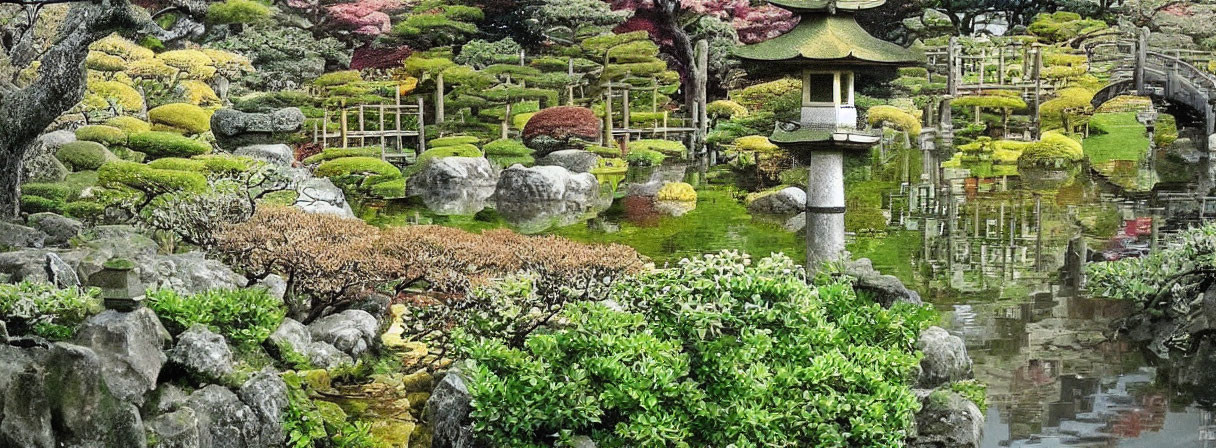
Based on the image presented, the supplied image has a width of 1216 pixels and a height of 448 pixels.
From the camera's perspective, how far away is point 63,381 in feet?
18.3

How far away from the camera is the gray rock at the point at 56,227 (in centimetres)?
985

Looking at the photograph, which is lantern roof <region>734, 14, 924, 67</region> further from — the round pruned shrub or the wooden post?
the wooden post

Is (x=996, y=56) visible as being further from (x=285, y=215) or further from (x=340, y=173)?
(x=285, y=215)

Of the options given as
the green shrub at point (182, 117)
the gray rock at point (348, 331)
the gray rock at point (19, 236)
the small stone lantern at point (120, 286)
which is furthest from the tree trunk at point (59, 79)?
the green shrub at point (182, 117)

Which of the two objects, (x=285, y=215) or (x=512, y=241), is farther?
(x=285, y=215)

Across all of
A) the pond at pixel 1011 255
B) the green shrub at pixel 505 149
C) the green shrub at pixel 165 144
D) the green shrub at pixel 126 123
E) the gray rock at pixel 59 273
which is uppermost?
the green shrub at pixel 126 123

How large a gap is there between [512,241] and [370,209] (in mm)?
7756

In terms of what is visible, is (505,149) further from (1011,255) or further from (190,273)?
(190,273)

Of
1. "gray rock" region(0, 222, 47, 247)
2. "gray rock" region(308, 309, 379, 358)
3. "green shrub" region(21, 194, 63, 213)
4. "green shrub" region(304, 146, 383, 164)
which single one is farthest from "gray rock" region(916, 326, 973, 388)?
"green shrub" region(304, 146, 383, 164)

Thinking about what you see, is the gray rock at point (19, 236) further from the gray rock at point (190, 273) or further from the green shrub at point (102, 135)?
the green shrub at point (102, 135)

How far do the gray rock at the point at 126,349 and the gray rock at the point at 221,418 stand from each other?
23 cm

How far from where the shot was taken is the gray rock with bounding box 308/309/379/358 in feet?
26.7

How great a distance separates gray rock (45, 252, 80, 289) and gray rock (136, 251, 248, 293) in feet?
1.33

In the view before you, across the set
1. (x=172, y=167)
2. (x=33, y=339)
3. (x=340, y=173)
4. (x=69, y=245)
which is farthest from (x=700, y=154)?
(x=33, y=339)
